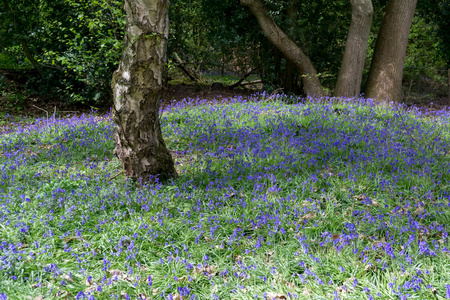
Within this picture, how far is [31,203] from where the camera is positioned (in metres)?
3.96

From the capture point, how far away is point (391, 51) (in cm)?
938

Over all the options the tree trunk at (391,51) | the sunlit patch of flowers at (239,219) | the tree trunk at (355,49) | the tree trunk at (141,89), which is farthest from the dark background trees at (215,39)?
the tree trunk at (141,89)

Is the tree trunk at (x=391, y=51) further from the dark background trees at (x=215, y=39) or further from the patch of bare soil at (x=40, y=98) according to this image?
the patch of bare soil at (x=40, y=98)

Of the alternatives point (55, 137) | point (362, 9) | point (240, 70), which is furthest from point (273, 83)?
point (55, 137)

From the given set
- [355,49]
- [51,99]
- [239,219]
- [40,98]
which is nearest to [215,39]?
[355,49]

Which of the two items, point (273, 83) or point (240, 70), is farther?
point (240, 70)

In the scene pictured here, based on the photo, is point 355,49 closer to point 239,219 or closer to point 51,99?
point 239,219

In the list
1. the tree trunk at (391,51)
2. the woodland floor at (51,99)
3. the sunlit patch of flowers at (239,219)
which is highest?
the tree trunk at (391,51)

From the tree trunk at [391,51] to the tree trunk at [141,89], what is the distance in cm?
701

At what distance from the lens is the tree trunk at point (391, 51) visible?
9242 millimetres

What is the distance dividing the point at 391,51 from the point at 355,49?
1.05 meters

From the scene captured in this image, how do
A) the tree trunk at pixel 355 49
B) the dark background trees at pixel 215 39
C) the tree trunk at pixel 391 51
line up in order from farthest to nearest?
1. the dark background trees at pixel 215 39
2. the tree trunk at pixel 391 51
3. the tree trunk at pixel 355 49

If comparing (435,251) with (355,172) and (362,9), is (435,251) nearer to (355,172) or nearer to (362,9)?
(355,172)

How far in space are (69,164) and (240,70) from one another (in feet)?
28.5
